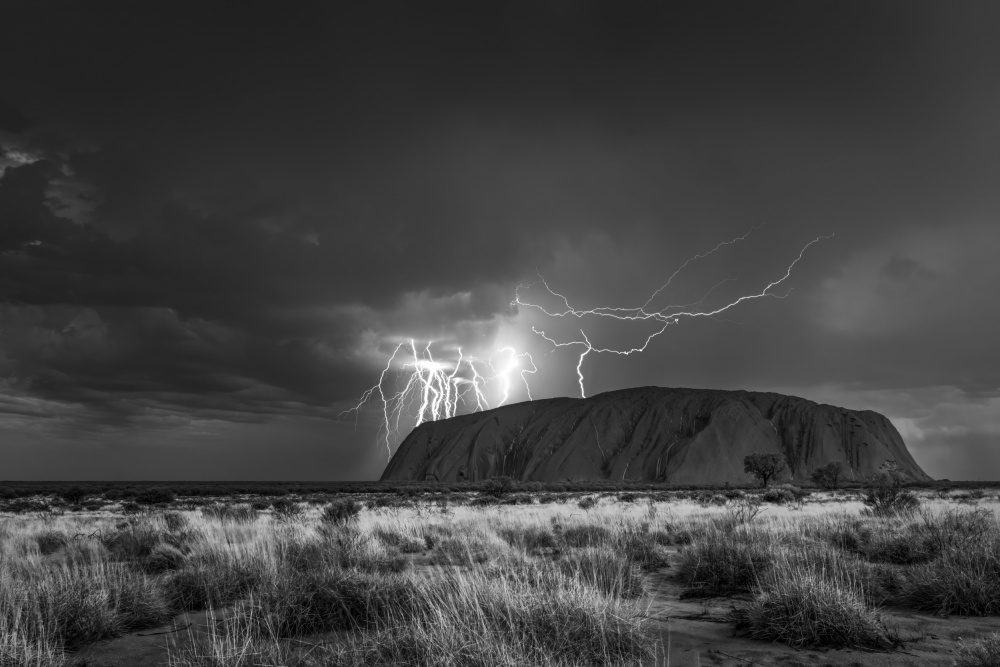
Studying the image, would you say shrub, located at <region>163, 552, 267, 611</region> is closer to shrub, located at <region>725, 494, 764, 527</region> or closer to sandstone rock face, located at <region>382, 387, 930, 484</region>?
shrub, located at <region>725, 494, 764, 527</region>

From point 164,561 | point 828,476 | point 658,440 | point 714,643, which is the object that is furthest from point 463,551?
point 658,440

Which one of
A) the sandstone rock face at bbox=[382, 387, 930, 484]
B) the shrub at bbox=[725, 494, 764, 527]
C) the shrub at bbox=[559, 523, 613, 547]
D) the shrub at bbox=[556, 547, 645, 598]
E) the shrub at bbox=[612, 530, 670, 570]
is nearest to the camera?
the shrub at bbox=[556, 547, 645, 598]

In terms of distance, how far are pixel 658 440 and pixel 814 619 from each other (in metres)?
125

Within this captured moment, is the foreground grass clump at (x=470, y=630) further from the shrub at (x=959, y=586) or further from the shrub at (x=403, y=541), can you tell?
the shrub at (x=403, y=541)

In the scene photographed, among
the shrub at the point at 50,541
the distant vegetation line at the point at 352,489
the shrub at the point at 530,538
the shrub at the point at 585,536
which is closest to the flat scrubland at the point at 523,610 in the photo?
the shrub at the point at 585,536

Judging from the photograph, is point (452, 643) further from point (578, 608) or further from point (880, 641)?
point (880, 641)

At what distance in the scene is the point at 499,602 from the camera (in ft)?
15.4

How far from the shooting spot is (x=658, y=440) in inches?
4879

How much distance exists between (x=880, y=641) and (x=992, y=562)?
3.41 metres

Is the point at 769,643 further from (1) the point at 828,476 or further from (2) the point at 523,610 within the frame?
(1) the point at 828,476

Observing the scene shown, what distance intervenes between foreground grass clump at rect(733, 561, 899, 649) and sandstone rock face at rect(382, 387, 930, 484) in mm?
106088

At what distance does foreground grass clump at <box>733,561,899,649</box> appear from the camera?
488cm

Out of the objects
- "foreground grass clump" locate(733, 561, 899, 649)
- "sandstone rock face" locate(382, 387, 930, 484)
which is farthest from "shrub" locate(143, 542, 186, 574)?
"sandstone rock face" locate(382, 387, 930, 484)

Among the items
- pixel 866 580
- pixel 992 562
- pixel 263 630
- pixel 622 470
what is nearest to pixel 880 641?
pixel 866 580
